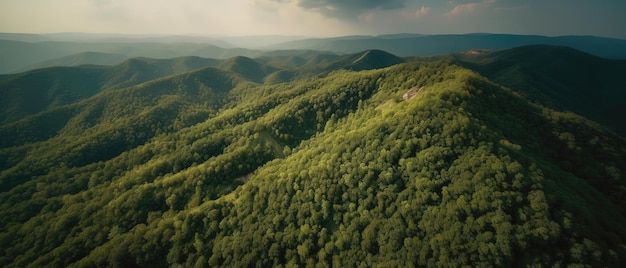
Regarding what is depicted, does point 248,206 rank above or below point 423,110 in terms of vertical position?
below

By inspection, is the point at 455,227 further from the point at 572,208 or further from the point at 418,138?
the point at 418,138

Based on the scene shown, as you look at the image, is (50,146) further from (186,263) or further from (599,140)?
(599,140)

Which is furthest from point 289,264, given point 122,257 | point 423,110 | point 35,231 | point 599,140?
point 599,140

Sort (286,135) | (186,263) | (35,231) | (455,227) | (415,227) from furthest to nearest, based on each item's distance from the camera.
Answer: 1. (286,135)
2. (35,231)
3. (186,263)
4. (415,227)
5. (455,227)

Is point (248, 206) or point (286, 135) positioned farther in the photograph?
point (286, 135)

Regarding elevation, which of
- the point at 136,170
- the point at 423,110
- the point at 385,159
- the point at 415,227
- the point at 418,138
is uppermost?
the point at 423,110

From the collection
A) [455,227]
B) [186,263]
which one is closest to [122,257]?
[186,263]

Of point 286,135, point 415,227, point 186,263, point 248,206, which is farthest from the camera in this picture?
point 286,135
